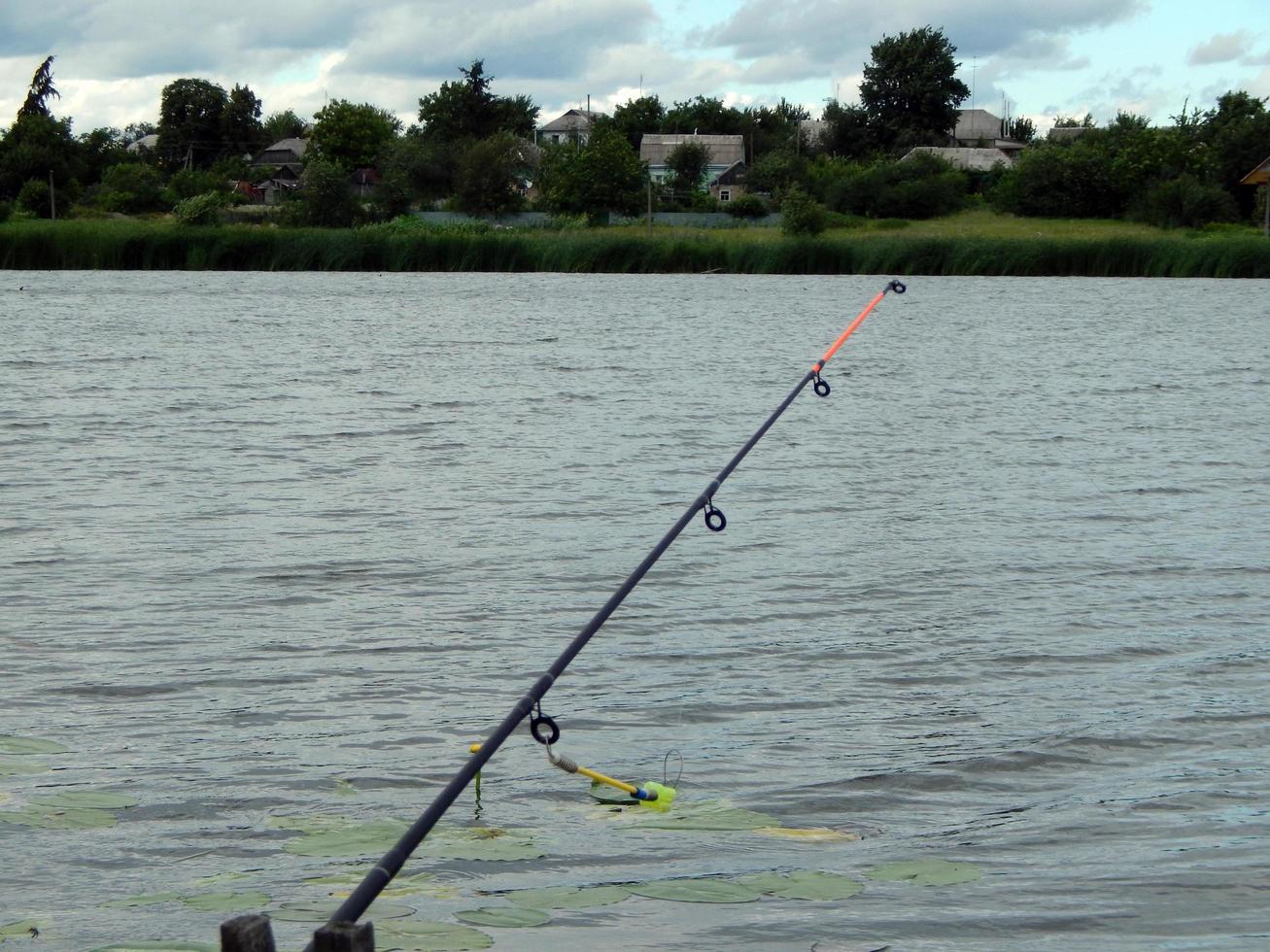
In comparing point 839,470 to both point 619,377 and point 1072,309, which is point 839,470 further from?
point 1072,309

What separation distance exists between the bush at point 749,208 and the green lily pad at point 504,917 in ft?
263

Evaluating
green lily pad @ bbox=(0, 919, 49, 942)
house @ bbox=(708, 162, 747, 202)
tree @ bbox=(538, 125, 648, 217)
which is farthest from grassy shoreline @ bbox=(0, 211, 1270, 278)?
house @ bbox=(708, 162, 747, 202)

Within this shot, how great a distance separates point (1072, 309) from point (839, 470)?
2717 centimetres

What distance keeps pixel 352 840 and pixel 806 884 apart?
4.95 feet

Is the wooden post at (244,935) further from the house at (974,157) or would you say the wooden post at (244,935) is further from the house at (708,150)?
the house at (708,150)

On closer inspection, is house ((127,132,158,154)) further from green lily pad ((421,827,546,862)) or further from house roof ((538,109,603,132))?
green lily pad ((421,827,546,862))

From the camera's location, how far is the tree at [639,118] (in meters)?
124

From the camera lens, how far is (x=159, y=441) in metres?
15.9

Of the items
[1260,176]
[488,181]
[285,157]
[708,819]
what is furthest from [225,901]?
[285,157]

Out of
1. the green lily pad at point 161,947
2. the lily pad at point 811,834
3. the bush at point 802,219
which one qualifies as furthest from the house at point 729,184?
the green lily pad at point 161,947

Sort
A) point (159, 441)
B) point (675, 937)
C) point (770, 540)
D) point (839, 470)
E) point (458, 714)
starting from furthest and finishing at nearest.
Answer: point (159, 441) → point (839, 470) → point (770, 540) → point (458, 714) → point (675, 937)

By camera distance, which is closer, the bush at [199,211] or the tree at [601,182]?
the bush at [199,211]

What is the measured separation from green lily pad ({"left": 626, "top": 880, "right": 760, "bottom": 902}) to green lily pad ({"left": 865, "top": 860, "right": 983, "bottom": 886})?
0.45 metres

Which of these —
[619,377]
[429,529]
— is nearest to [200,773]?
[429,529]
